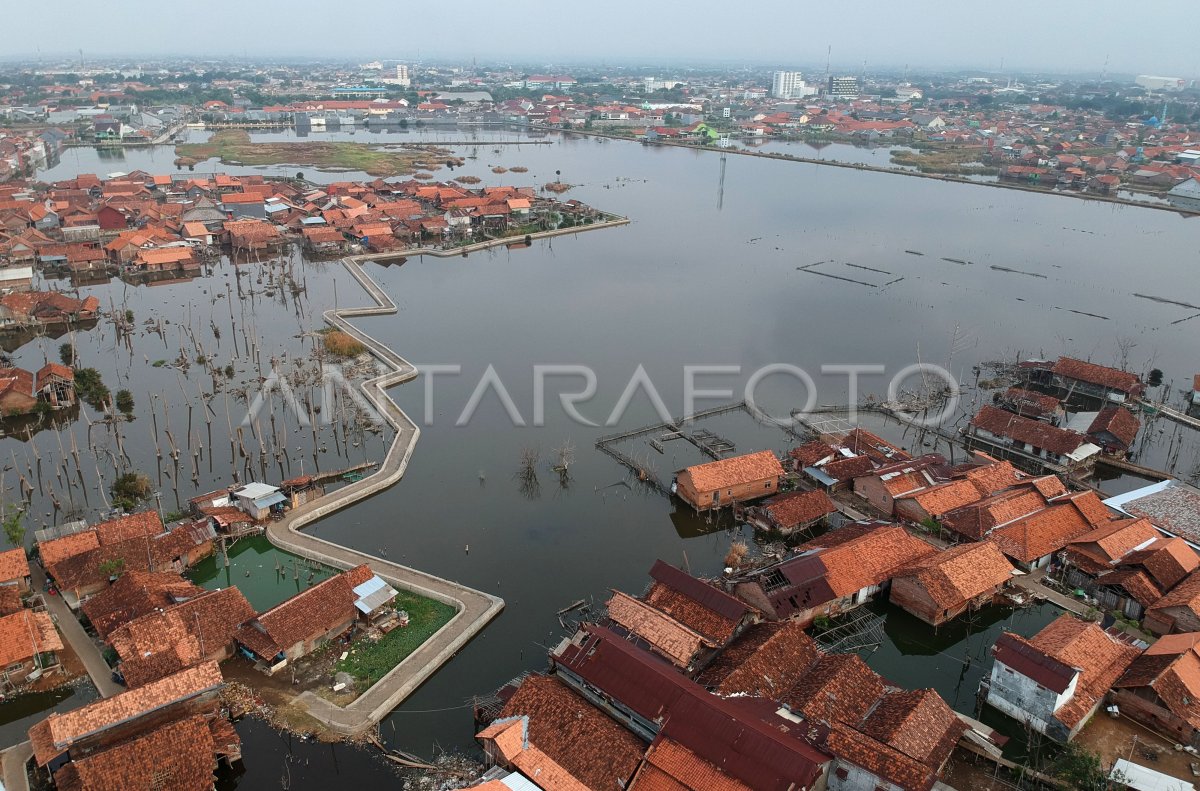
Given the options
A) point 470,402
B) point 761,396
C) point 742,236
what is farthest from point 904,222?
point 470,402

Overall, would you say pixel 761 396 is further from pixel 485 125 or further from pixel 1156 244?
pixel 485 125

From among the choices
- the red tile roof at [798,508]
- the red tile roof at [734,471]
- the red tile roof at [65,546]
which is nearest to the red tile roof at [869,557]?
the red tile roof at [798,508]

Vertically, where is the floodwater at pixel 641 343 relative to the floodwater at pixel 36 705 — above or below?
above

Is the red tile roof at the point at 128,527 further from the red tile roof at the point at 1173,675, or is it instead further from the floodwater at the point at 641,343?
the red tile roof at the point at 1173,675

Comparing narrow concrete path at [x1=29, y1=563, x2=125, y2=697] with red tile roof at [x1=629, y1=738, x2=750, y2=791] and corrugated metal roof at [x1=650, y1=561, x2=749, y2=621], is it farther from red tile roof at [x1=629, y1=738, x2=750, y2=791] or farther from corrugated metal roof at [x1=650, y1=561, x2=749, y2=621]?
corrugated metal roof at [x1=650, y1=561, x2=749, y2=621]

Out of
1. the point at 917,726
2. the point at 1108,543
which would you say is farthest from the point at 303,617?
the point at 1108,543

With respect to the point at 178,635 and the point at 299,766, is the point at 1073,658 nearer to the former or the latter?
the point at 299,766

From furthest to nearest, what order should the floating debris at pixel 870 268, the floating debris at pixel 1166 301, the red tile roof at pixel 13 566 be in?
1. the floating debris at pixel 870 268
2. the floating debris at pixel 1166 301
3. the red tile roof at pixel 13 566
